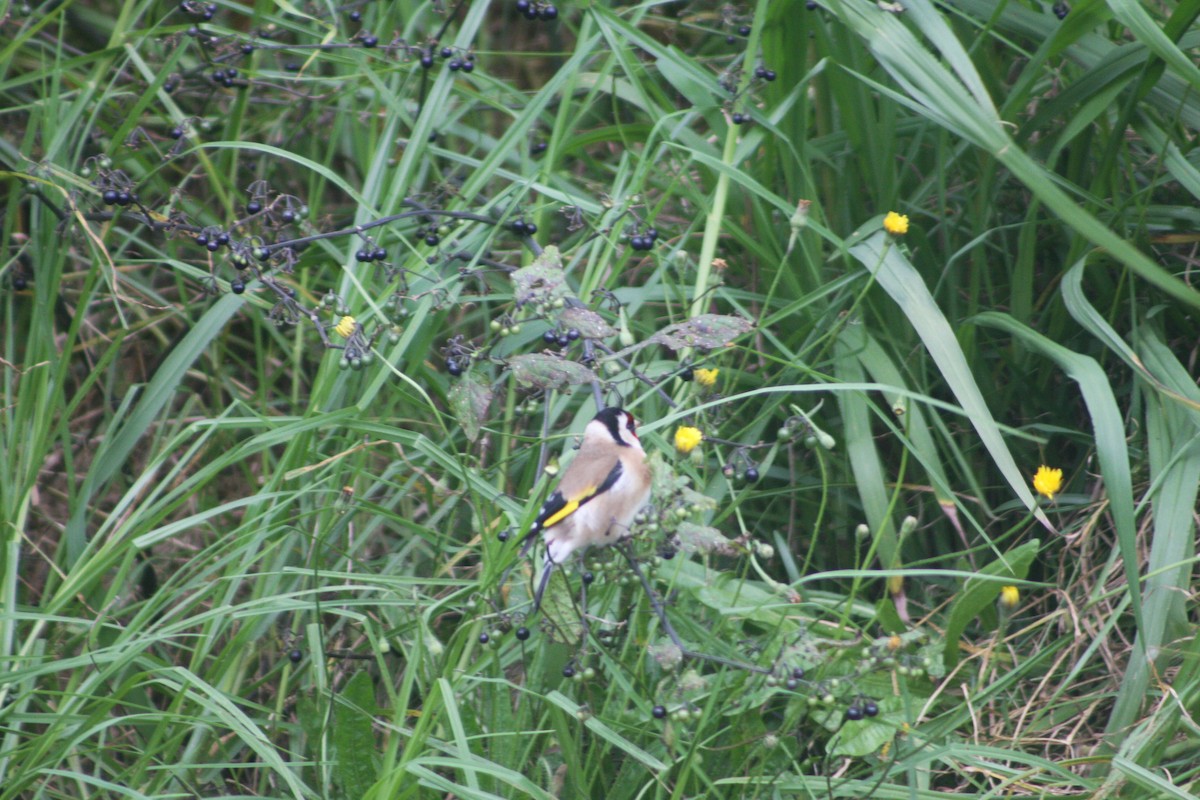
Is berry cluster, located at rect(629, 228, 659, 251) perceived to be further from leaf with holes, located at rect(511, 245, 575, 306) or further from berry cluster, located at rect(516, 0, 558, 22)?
berry cluster, located at rect(516, 0, 558, 22)

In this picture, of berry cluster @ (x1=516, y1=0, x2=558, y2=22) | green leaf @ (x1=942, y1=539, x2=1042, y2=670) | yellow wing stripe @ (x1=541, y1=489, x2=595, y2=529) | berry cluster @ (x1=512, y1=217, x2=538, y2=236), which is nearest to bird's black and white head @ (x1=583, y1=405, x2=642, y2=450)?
yellow wing stripe @ (x1=541, y1=489, x2=595, y2=529)

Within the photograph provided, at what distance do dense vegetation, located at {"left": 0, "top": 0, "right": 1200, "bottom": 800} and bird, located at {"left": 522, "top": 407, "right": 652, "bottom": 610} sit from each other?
0.22 ft

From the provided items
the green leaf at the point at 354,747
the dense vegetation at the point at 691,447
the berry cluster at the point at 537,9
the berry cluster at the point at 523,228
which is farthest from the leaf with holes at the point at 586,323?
the berry cluster at the point at 537,9

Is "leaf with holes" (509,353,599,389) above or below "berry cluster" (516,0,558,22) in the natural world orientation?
below

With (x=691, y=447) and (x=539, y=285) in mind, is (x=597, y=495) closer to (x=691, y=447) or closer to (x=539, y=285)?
(x=691, y=447)

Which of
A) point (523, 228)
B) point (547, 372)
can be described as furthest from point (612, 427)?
point (523, 228)

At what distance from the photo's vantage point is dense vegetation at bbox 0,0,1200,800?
2.40m

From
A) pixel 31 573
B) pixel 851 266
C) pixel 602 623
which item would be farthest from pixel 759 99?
pixel 31 573

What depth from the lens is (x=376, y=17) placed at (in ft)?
12.5

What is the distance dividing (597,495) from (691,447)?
24 centimetres

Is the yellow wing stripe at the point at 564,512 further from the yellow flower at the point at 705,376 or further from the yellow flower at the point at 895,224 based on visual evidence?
the yellow flower at the point at 895,224

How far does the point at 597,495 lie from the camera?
7.93ft

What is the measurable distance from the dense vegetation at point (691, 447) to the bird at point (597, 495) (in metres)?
0.07

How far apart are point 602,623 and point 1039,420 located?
4.93 ft
